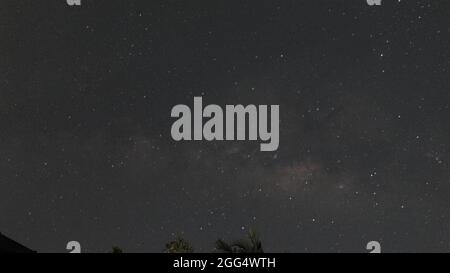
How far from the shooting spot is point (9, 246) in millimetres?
29562

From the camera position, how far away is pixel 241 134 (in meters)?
20.0
